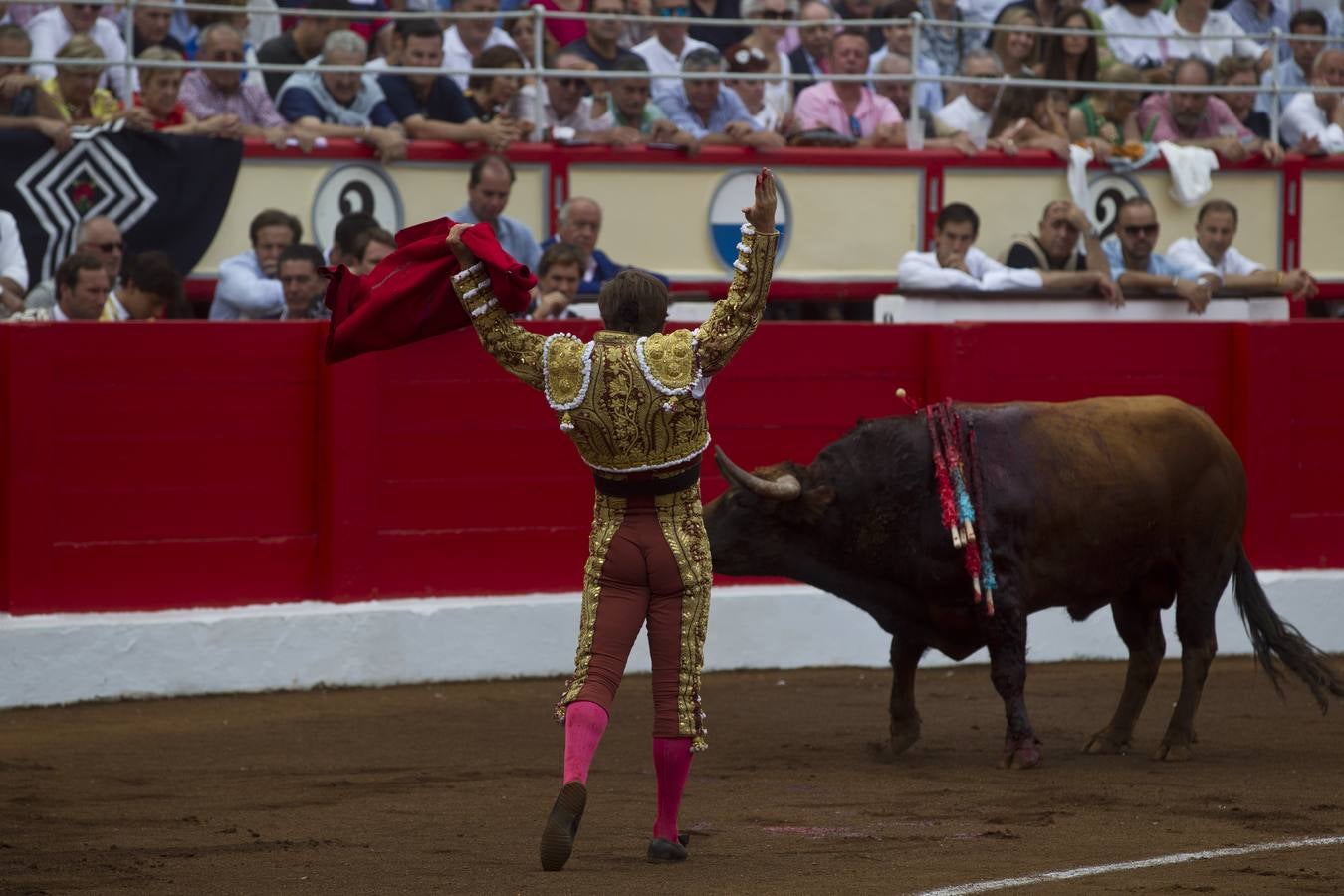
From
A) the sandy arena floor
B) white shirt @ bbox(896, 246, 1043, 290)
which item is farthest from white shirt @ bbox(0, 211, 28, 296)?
white shirt @ bbox(896, 246, 1043, 290)

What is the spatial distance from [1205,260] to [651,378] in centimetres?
614

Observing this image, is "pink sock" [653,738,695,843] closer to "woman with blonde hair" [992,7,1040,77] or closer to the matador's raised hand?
the matador's raised hand

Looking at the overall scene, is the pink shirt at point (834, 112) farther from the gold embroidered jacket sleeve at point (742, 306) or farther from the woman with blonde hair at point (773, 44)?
the gold embroidered jacket sleeve at point (742, 306)

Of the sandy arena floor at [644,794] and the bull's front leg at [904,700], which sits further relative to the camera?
the bull's front leg at [904,700]

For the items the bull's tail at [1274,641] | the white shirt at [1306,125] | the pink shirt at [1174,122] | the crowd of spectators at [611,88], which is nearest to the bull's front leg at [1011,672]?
the bull's tail at [1274,641]

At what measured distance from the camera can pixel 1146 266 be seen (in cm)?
998

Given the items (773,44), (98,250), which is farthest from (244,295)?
(773,44)

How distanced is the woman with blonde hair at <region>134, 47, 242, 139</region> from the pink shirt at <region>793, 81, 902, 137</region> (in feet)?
9.93

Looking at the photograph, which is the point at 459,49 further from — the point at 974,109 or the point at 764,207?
the point at 764,207

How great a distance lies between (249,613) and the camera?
295 inches

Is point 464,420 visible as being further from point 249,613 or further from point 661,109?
point 661,109

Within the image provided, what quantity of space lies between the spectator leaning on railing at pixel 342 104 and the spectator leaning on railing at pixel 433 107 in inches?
3.0

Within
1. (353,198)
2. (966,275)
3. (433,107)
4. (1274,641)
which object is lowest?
(1274,641)

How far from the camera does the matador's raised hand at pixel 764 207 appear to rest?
459cm
